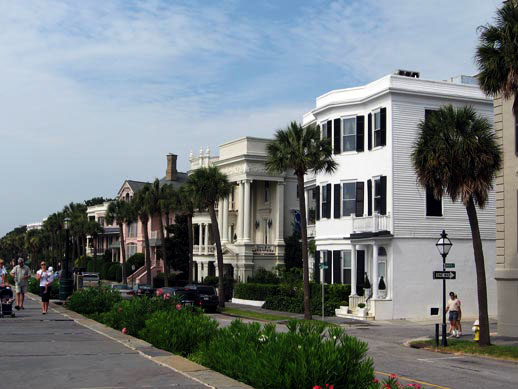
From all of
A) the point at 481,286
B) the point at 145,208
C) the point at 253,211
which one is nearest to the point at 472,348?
the point at 481,286

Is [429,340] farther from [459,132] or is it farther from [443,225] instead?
[443,225]

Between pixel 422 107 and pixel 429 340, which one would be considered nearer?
pixel 429 340

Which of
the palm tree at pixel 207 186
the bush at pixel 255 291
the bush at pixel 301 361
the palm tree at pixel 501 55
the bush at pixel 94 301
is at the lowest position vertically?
the bush at pixel 255 291

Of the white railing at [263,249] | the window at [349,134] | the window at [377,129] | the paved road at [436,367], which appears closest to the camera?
the paved road at [436,367]

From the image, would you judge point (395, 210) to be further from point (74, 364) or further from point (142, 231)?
point (142, 231)

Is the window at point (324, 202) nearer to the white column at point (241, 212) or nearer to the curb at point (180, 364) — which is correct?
the white column at point (241, 212)

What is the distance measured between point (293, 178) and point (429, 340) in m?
34.4

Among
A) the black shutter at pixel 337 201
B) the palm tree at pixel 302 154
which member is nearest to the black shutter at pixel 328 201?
the black shutter at pixel 337 201

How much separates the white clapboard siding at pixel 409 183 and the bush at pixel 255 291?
1222 centimetres

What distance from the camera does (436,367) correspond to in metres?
18.8

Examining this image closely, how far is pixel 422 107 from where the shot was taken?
37031mm

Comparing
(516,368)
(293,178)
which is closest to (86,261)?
(293,178)

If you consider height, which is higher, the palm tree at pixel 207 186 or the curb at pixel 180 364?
the palm tree at pixel 207 186

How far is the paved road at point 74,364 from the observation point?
31.9ft
